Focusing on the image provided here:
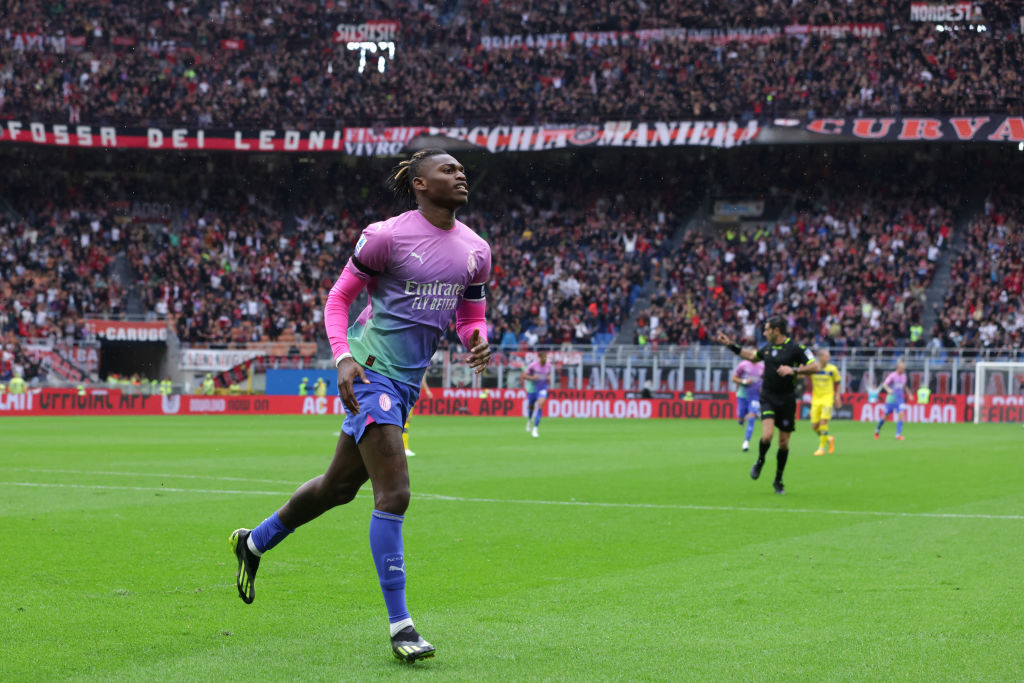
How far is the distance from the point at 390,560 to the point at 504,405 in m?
37.6

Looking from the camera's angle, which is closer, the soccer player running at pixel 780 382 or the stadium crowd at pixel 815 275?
the soccer player running at pixel 780 382

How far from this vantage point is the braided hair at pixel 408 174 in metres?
6.36

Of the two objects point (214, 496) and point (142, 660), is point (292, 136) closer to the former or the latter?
point (214, 496)

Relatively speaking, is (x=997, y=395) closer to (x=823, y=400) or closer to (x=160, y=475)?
(x=823, y=400)

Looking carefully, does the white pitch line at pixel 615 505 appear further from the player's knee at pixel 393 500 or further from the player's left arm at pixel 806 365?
the player's knee at pixel 393 500

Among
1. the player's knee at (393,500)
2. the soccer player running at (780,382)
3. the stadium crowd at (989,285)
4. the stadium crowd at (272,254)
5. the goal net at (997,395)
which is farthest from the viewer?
the stadium crowd at (272,254)

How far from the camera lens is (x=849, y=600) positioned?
7383mm

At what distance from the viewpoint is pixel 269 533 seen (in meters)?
6.42

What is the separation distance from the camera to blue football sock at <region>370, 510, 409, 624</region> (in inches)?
225

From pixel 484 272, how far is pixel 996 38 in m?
48.9

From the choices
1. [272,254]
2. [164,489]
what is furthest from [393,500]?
[272,254]

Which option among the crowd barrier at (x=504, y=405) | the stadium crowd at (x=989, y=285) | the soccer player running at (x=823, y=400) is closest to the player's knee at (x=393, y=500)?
the soccer player running at (x=823, y=400)

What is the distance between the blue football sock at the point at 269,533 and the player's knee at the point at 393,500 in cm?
77

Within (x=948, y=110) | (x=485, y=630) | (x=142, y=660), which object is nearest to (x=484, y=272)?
(x=485, y=630)
